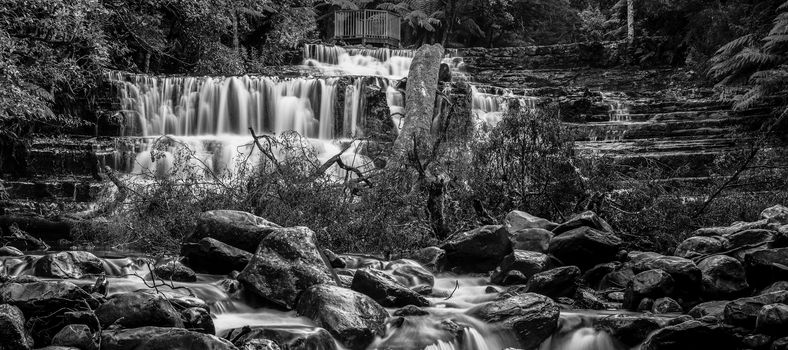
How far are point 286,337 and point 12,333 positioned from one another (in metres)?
1.68

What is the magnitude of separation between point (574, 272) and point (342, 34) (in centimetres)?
2523

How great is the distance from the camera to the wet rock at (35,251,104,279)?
636cm

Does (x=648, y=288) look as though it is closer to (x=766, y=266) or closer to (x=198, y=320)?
(x=766, y=266)

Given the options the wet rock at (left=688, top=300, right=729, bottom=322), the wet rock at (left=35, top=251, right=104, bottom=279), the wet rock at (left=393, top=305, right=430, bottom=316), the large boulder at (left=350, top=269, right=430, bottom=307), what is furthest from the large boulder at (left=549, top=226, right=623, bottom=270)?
the wet rock at (left=35, top=251, right=104, bottom=279)

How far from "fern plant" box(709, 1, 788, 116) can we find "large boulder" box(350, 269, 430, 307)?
460 inches

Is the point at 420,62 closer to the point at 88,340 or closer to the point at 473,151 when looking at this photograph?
the point at 473,151

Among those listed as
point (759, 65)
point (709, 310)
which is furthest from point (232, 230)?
point (759, 65)

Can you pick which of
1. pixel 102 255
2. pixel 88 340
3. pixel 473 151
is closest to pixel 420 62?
pixel 473 151

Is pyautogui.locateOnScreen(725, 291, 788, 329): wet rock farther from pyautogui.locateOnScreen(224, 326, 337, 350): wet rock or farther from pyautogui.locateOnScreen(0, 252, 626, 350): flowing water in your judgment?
pyautogui.locateOnScreen(224, 326, 337, 350): wet rock

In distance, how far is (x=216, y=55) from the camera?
21.3 m

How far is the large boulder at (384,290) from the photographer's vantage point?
243 inches

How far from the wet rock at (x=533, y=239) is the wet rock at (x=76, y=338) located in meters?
4.93

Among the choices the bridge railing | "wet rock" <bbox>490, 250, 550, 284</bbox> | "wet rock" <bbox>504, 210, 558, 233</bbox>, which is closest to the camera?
"wet rock" <bbox>490, 250, 550, 284</bbox>

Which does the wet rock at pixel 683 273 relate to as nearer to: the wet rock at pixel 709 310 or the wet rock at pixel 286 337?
the wet rock at pixel 709 310
